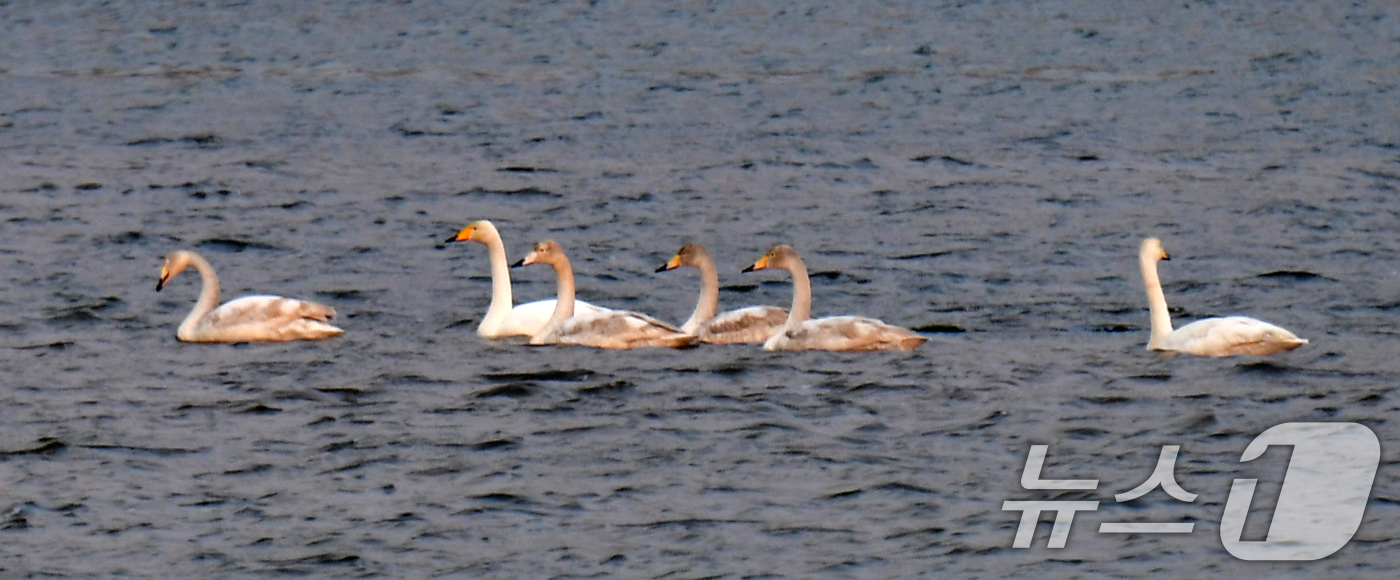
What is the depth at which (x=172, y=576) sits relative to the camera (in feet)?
32.9

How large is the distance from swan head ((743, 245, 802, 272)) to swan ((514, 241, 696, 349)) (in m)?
0.83

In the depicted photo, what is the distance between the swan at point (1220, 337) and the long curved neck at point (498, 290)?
423 cm

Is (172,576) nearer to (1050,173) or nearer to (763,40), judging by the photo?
(1050,173)

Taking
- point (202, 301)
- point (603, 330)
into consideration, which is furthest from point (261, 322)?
point (603, 330)

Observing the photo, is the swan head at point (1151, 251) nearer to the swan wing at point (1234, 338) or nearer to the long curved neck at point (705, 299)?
the swan wing at point (1234, 338)

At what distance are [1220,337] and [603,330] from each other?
382 centimetres

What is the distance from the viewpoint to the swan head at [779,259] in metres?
15.2

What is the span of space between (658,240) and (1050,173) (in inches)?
197

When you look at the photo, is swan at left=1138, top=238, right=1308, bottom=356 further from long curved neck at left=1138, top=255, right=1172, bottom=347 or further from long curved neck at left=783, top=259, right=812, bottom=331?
long curved neck at left=783, top=259, right=812, bottom=331

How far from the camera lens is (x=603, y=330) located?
48.2 feet

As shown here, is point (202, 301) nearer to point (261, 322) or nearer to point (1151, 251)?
point (261, 322)

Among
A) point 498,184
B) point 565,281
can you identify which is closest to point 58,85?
point 498,184

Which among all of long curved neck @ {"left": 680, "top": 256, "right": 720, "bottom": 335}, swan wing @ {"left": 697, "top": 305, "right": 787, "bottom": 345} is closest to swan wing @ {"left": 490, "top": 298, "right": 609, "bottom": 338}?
long curved neck @ {"left": 680, "top": 256, "right": 720, "bottom": 335}

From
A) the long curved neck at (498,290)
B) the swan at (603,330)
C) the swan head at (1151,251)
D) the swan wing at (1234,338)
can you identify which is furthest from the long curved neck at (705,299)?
the swan wing at (1234,338)
